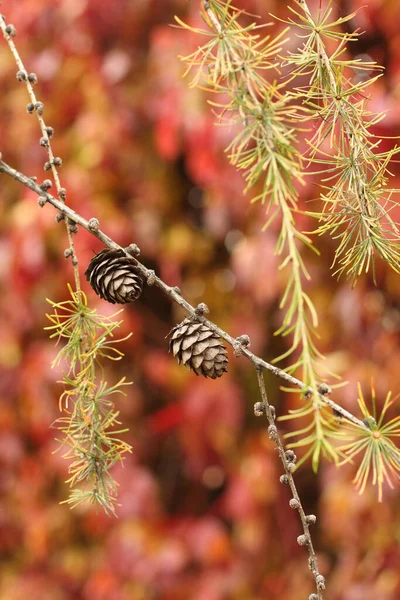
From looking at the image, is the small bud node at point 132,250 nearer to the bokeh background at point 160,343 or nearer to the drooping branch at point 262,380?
the drooping branch at point 262,380

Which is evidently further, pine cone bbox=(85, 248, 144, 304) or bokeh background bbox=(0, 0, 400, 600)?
bokeh background bbox=(0, 0, 400, 600)

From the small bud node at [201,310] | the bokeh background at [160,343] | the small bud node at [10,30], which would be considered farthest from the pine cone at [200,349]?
the bokeh background at [160,343]

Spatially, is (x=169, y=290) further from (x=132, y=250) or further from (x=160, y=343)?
(x=160, y=343)

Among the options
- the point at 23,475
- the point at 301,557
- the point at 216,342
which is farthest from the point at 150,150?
the point at 216,342

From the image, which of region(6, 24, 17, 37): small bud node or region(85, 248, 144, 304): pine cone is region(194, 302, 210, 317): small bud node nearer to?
region(85, 248, 144, 304): pine cone

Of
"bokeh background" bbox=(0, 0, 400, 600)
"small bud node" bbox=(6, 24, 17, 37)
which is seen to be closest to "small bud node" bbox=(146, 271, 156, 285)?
"small bud node" bbox=(6, 24, 17, 37)

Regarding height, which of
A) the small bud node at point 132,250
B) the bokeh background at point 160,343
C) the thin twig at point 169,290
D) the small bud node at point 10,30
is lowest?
the thin twig at point 169,290

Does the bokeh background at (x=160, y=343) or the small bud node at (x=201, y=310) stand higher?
the bokeh background at (x=160, y=343)
